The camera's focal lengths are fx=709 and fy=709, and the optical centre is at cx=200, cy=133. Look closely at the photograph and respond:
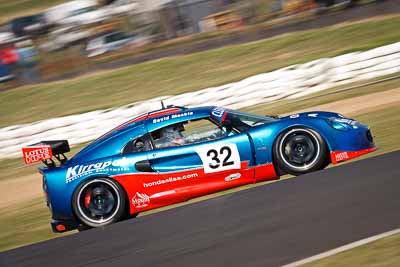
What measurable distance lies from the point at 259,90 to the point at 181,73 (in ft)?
15.4

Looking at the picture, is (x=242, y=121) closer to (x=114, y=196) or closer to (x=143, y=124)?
(x=143, y=124)

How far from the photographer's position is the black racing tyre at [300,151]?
7855 millimetres

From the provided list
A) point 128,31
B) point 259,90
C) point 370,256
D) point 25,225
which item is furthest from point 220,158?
point 128,31

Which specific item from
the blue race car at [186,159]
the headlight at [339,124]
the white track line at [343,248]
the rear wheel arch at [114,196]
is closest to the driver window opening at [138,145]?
the blue race car at [186,159]

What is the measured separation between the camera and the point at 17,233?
878 centimetres

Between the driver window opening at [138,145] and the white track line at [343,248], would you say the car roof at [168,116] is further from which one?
the white track line at [343,248]

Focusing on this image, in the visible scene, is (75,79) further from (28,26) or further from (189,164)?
(189,164)

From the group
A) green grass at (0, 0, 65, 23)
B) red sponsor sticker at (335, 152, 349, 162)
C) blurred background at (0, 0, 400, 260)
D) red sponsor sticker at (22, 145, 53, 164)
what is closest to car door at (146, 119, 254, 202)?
red sponsor sticker at (335, 152, 349, 162)

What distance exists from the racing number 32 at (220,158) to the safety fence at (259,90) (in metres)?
7.99

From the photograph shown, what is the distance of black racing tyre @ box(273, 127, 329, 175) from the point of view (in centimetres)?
786

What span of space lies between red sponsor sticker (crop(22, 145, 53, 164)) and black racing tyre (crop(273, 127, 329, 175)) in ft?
8.85

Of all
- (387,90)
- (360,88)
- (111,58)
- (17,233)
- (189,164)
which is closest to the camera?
(189,164)

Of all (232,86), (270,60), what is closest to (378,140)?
(232,86)

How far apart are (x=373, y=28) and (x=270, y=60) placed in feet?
9.57
